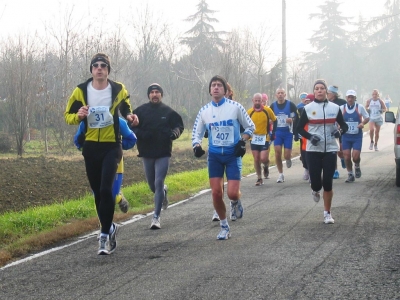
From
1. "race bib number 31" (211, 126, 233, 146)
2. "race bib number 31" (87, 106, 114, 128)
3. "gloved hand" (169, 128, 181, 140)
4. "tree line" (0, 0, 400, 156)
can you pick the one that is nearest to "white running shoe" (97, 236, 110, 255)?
Answer: "race bib number 31" (87, 106, 114, 128)

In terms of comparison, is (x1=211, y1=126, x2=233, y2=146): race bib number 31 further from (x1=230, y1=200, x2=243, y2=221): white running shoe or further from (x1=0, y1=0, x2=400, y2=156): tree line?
(x1=0, y1=0, x2=400, y2=156): tree line

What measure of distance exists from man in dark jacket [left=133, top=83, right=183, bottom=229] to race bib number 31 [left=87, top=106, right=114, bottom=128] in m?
2.24

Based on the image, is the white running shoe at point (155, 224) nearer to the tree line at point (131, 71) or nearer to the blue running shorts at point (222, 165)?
the blue running shorts at point (222, 165)

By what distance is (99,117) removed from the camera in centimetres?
794

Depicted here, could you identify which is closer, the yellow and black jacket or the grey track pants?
the yellow and black jacket

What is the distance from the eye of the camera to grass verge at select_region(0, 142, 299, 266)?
348 inches

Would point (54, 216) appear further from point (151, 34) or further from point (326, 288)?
point (151, 34)

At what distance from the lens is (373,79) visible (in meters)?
91.6

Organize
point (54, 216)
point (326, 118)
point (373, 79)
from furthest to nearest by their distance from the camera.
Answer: point (373, 79)
point (54, 216)
point (326, 118)

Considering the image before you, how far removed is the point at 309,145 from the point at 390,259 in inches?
123

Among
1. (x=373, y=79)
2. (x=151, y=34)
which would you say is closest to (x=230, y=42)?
(x=151, y=34)

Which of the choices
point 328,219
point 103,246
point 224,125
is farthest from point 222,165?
point 103,246

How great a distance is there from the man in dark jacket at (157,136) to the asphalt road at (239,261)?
2.16 feet

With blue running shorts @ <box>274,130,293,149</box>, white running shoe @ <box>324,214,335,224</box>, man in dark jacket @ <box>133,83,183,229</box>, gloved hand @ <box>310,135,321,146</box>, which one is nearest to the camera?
white running shoe @ <box>324,214,335,224</box>
